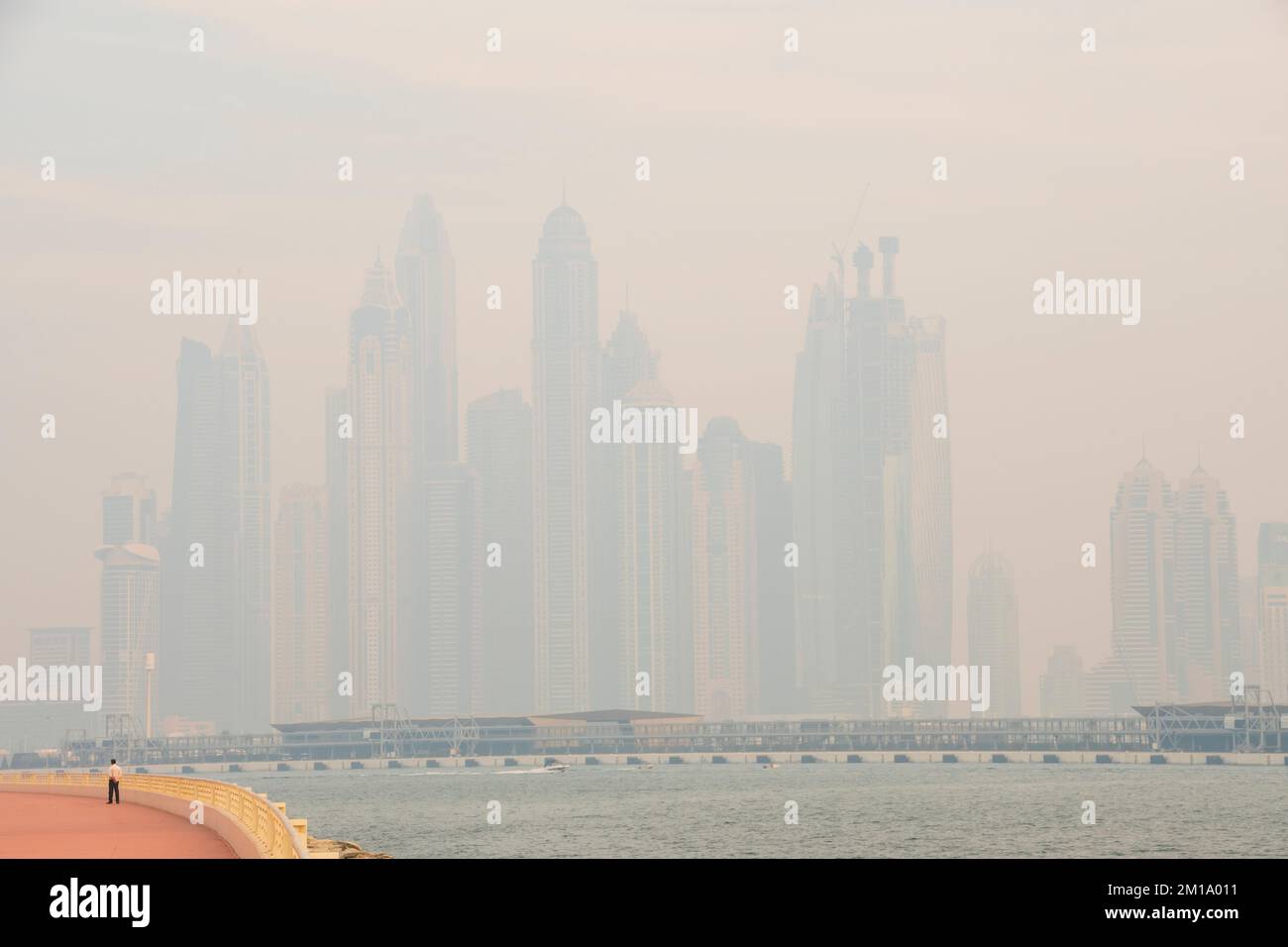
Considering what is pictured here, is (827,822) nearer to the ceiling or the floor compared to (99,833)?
nearer to the floor

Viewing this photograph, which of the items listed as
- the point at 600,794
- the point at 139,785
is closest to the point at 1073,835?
the point at 139,785

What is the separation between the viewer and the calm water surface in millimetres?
99625

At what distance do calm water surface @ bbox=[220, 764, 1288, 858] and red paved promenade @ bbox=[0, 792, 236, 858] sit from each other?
155 ft

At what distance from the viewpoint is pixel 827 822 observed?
123m

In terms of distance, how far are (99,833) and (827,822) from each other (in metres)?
88.6

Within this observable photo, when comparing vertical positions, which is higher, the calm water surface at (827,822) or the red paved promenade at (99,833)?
the red paved promenade at (99,833)

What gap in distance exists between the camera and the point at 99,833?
39.2 m

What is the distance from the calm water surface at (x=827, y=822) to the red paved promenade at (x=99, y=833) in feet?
155

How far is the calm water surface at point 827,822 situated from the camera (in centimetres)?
9962

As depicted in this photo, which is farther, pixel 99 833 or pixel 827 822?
pixel 827 822
